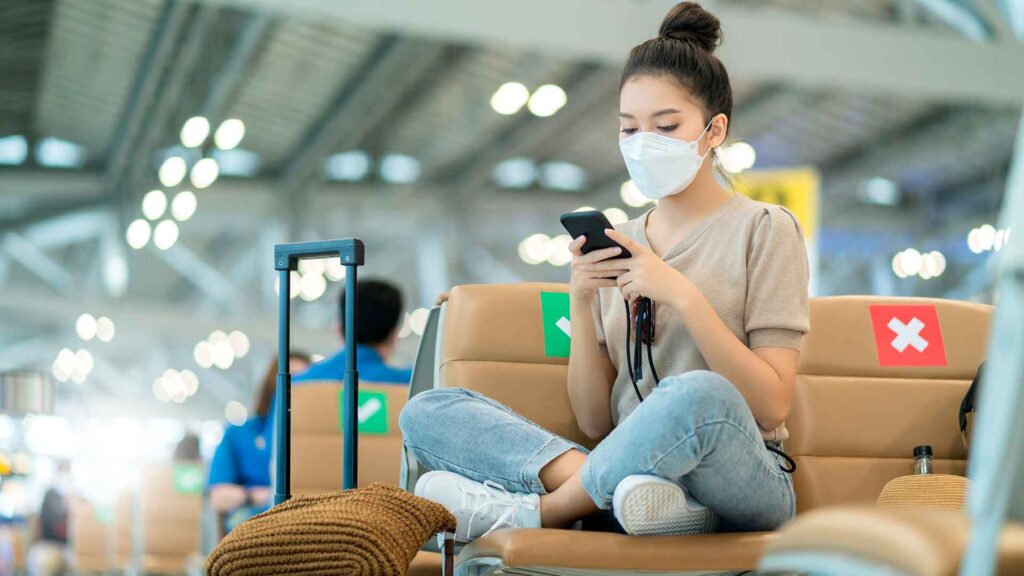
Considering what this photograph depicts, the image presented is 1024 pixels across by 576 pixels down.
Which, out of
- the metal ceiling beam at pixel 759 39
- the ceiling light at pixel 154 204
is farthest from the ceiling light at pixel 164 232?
the metal ceiling beam at pixel 759 39

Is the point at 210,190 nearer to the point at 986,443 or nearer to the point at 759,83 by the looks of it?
the point at 759,83

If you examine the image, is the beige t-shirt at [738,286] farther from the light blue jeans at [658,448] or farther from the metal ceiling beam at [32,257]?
the metal ceiling beam at [32,257]

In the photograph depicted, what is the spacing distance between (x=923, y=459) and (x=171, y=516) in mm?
7023

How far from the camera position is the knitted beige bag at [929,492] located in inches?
96.3

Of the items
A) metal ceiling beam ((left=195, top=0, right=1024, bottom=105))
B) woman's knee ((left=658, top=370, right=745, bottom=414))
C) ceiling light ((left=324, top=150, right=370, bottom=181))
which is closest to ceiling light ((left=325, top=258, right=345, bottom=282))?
ceiling light ((left=324, top=150, right=370, bottom=181))

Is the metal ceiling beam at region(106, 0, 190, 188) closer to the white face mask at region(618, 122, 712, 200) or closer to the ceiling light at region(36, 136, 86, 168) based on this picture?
the ceiling light at region(36, 136, 86, 168)

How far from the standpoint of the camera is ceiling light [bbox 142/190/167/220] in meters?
9.30

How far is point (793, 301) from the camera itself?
2.35 meters

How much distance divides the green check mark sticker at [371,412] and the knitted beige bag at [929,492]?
204cm

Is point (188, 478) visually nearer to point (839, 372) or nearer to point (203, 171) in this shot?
point (203, 171)

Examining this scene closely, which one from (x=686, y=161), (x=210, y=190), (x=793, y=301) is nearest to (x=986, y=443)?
(x=793, y=301)

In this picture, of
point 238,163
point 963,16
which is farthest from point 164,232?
point 963,16

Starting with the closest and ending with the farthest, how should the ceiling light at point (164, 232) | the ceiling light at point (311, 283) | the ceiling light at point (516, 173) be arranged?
the ceiling light at point (164, 232) < the ceiling light at point (311, 283) < the ceiling light at point (516, 173)

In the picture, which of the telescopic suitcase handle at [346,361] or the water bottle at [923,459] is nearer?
the telescopic suitcase handle at [346,361]
